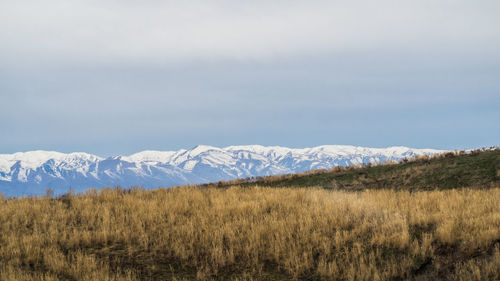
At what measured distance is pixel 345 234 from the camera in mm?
10188

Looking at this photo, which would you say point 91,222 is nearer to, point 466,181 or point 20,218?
point 20,218

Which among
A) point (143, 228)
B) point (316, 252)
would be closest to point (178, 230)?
point (143, 228)

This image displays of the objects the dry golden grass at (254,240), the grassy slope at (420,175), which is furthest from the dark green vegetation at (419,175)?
the dry golden grass at (254,240)

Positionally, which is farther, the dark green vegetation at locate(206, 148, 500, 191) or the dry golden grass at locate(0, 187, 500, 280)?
the dark green vegetation at locate(206, 148, 500, 191)

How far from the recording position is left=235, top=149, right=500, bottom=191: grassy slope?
22.8m

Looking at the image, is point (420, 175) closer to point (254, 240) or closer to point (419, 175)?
point (419, 175)

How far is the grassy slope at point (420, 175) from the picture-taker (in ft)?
74.9

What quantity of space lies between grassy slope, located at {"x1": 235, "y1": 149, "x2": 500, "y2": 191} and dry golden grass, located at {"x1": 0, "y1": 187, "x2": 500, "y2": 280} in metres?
9.40

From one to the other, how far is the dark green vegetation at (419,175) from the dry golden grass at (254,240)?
9.35 m

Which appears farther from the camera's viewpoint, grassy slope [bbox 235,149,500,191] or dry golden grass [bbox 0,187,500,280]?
grassy slope [bbox 235,149,500,191]

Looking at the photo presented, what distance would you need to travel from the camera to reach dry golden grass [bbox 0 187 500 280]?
8641 millimetres

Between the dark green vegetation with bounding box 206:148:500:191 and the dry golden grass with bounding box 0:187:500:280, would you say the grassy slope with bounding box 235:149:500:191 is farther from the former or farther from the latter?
the dry golden grass with bounding box 0:187:500:280

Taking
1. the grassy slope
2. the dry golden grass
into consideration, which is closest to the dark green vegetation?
the grassy slope

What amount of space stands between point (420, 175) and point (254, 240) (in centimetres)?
1852
